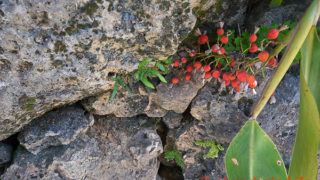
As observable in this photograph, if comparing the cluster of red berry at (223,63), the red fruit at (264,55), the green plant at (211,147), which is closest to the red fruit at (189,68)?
the cluster of red berry at (223,63)

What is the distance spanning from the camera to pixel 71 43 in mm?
1379

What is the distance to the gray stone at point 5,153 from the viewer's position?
6.61ft

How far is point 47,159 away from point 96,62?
1.09m

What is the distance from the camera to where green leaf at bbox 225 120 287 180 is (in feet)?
4.59

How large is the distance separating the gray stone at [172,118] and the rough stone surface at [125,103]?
0.82 ft

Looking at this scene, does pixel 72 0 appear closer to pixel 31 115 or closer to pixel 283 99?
pixel 31 115

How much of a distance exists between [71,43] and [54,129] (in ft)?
2.94

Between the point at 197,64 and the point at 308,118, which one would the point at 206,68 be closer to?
the point at 197,64

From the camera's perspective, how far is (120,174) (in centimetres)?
240

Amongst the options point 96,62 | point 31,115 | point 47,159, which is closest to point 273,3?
point 96,62

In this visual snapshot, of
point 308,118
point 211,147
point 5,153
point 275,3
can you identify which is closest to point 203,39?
point 275,3

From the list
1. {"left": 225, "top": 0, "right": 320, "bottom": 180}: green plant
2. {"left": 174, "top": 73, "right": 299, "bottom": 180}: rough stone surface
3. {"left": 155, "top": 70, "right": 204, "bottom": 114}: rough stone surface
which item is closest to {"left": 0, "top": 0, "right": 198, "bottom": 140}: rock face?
{"left": 155, "top": 70, "right": 204, "bottom": 114}: rough stone surface

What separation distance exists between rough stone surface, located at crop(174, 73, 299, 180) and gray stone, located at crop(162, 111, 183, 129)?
0.37 ft

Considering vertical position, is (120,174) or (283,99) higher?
(283,99)
